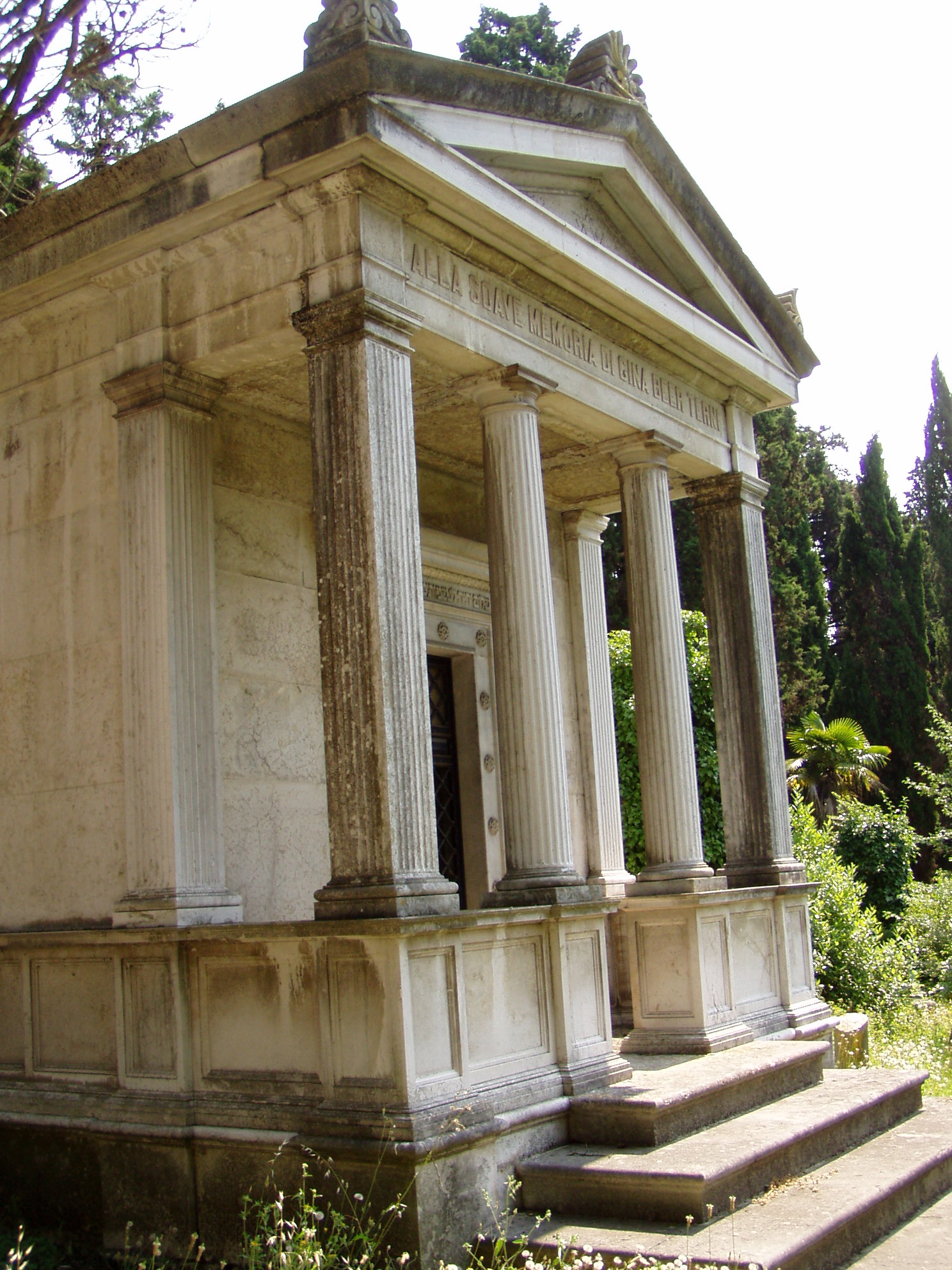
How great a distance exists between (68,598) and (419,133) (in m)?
3.38

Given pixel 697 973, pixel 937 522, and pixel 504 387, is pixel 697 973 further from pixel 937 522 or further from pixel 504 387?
pixel 937 522

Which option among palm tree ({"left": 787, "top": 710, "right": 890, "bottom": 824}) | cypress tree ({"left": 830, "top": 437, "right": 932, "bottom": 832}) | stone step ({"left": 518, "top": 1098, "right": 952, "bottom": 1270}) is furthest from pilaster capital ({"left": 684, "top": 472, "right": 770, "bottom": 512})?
cypress tree ({"left": 830, "top": 437, "right": 932, "bottom": 832})

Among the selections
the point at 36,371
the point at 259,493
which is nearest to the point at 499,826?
the point at 259,493

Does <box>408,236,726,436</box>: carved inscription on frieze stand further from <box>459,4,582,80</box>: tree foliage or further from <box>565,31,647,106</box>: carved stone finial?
<box>459,4,582,80</box>: tree foliage

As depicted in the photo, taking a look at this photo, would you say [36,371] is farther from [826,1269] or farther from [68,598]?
[826,1269]

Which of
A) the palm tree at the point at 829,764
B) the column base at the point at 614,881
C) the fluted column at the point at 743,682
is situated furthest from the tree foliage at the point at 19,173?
the palm tree at the point at 829,764

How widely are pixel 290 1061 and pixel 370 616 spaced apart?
2196 millimetres

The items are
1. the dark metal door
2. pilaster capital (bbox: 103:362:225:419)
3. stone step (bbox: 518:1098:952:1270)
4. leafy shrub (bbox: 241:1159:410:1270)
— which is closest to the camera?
leafy shrub (bbox: 241:1159:410:1270)

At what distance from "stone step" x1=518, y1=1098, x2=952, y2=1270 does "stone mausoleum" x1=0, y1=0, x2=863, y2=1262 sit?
70 centimetres

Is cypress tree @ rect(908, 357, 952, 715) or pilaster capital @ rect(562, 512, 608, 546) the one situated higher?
cypress tree @ rect(908, 357, 952, 715)

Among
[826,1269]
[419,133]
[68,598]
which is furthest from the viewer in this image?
[68,598]

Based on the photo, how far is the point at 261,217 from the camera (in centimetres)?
680

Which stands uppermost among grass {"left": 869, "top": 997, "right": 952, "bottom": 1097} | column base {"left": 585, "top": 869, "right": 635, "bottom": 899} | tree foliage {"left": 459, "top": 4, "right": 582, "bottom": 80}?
tree foliage {"left": 459, "top": 4, "right": 582, "bottom": 80}

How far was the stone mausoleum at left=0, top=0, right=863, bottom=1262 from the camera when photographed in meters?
6.04
